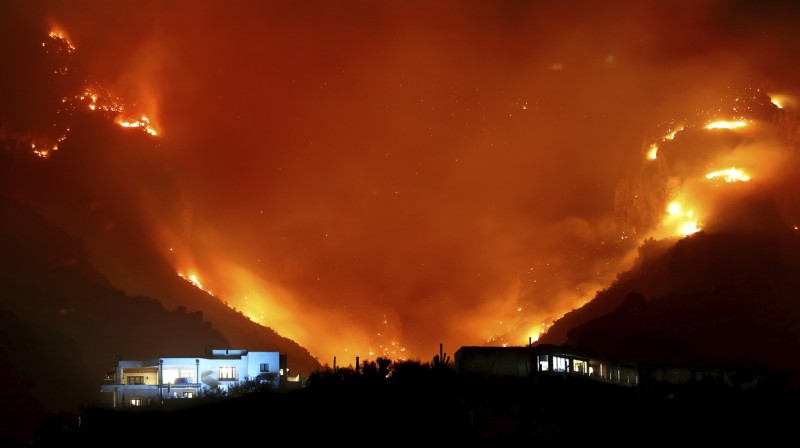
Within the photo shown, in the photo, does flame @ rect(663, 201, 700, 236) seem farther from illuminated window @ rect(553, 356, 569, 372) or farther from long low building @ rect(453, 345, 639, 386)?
long low building @ rect(453, 345, 639, 386)

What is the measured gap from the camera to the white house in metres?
60.9

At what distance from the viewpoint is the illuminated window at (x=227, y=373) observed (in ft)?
208

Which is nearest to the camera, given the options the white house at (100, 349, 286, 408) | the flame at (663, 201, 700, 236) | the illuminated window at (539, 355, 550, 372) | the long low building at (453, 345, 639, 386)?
the long low building at (453, 345, 639, 386)

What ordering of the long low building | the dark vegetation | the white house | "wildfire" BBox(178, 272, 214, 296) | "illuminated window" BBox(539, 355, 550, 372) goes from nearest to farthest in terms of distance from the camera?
the dark vegetation, the long low building, "illuminated window" BBox(539, 355, 550, 372), the white house, "wildfire" BBox(178, 272, 214, 296)

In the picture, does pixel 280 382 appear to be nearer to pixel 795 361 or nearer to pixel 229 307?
pixel 229 307

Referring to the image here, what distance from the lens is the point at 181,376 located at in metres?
62.5

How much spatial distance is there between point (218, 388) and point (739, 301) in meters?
46.9

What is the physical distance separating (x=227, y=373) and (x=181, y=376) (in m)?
3.41

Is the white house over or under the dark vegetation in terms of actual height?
over

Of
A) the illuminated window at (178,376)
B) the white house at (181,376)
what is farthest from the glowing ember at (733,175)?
the illuminated window at (178,376)

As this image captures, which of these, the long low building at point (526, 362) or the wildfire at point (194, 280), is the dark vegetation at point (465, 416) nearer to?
the long low building at point (526, 362)

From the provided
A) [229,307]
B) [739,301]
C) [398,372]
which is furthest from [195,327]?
[739,301]

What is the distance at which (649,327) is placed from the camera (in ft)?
245

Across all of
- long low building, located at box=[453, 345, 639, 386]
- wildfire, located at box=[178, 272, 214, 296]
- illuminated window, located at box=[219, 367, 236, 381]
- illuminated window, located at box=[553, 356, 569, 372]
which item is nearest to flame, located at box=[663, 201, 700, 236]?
illuminated window, located at box=[553, 356, 569, 372]
